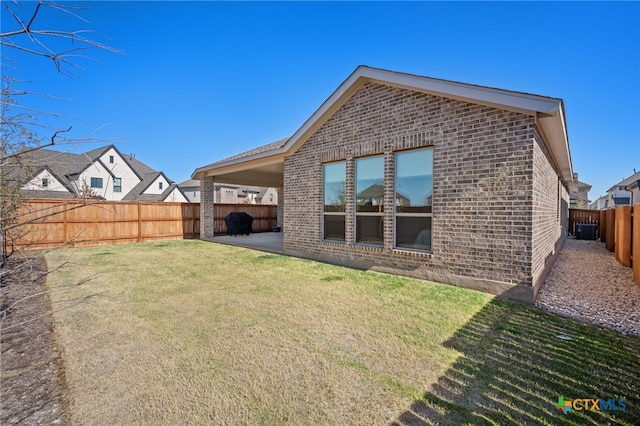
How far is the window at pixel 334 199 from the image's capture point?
8016 millimetres

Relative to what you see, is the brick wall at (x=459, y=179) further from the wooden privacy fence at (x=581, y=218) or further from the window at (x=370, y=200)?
the wooden privacy fence at (x=581, y=218)

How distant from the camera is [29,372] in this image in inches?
113

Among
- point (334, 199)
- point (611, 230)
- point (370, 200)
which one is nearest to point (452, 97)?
point (370, 200)

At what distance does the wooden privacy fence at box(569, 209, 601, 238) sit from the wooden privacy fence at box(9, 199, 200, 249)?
73.5ft

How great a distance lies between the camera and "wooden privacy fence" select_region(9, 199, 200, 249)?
11375mm

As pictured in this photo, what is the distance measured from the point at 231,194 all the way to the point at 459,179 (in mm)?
48168

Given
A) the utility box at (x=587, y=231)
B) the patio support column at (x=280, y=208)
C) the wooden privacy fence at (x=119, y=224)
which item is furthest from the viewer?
the patio support column at (x=280, y=208)

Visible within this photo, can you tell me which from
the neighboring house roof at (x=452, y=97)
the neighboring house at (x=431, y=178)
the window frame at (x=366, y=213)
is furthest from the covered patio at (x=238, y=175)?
the window frame at (x=366, y=213)

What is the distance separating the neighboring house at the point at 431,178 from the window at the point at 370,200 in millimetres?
27

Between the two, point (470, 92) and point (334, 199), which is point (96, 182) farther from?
point (470, 92)

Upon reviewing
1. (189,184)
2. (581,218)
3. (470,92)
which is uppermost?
(189,184)

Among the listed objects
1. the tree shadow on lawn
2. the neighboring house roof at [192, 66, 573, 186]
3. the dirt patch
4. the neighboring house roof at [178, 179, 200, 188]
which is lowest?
the dirt patch

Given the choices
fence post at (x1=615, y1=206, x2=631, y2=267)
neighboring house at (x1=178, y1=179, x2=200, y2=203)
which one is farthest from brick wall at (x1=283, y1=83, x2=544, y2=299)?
neighboring house at (x1=178, y1=179, x2=200, y2=203)

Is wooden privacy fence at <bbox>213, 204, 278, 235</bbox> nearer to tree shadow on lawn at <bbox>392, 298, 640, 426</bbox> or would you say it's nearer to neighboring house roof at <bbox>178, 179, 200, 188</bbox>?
tree shadow on lawn at <bbox>392, 298, 640, 426</bbox>
